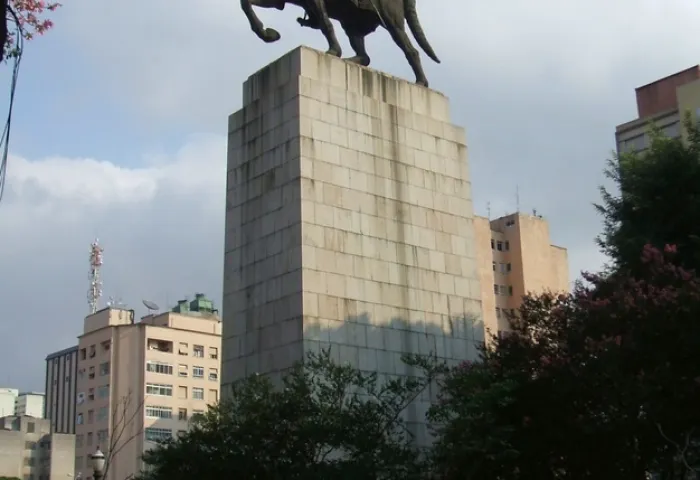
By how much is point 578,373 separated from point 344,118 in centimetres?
892

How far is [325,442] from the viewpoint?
61.0 ft

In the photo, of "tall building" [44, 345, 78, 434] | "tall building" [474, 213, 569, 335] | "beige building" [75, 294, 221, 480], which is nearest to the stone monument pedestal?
"tall building" [474, 213, 569, 335]

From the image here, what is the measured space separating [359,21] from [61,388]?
104 metres

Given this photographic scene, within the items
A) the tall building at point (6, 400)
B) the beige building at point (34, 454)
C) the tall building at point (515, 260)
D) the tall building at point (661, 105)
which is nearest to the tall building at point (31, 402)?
the tall building at point (6, 400)

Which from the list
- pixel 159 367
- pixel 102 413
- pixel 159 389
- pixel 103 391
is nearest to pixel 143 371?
pixel 159 367

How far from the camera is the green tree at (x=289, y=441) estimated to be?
1852cm

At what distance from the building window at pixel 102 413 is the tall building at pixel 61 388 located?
70.9ft

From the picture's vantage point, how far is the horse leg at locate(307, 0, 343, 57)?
2512cm

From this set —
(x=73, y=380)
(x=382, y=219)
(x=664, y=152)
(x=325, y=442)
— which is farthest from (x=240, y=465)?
(x=73, y=380)

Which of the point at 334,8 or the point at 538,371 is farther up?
the point at 334,8

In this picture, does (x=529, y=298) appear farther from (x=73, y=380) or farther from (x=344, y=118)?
(x=73, y=380)

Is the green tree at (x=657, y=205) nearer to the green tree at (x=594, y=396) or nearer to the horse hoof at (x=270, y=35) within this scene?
the green tree at (x=594, y=396)

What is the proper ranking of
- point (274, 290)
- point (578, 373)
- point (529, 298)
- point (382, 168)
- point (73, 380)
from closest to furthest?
point (578, 373) < point (529, 298) < point (274, 290) < point (382, 168) < point (73, 380)

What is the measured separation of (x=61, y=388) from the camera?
401ft
